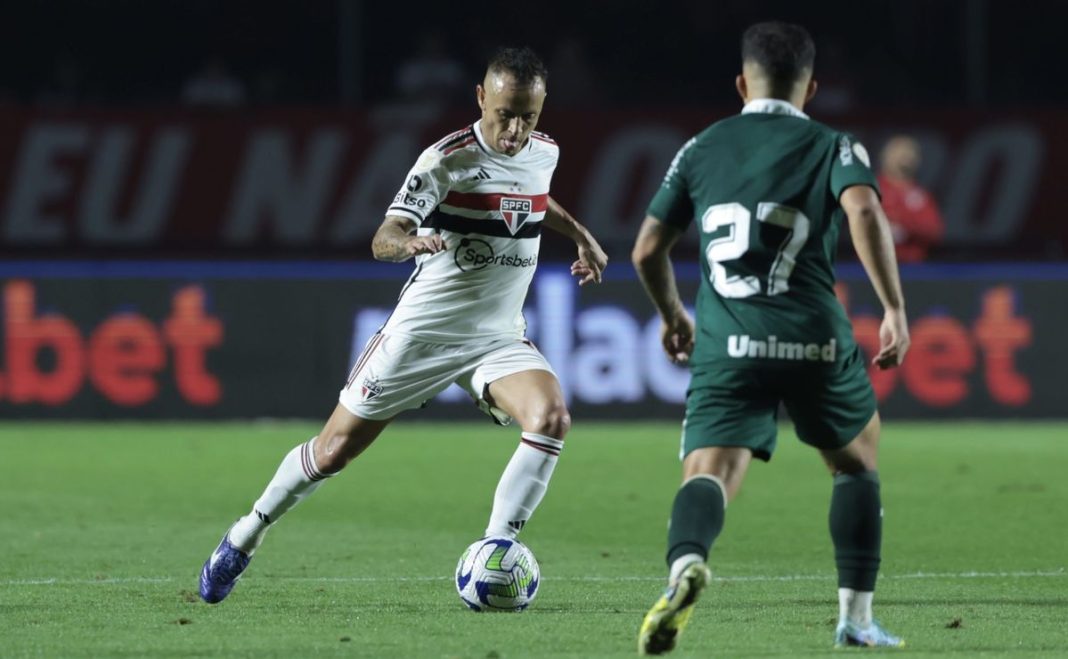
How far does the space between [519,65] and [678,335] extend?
4.69 ft

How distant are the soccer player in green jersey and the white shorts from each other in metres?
1.51

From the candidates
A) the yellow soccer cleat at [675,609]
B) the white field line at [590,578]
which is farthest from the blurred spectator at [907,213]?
the yellow soccer cleat at [675,609]

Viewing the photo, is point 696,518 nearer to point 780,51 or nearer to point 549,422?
point 780,51

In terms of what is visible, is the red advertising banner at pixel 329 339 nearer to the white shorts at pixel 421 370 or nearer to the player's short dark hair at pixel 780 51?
the white shorts at pixel 421 370

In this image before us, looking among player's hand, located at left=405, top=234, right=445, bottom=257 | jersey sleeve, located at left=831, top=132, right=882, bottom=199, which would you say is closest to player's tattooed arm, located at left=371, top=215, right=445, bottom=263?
player's hand, located at left=405, top=234, right=445, bottom=257

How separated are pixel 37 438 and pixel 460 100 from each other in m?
5.58

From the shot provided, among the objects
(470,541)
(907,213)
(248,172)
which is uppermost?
(907,213)

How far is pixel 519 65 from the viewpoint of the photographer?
264 inches

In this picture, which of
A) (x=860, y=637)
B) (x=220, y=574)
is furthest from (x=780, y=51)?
(x=220, y=574)

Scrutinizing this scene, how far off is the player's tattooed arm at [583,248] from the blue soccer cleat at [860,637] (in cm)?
172

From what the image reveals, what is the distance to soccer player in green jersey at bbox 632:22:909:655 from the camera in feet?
17.8

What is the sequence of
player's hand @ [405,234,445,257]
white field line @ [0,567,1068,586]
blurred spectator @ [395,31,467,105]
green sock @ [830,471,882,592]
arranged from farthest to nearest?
blurred spectator @ [395,31,467,105]
white field line @ [0,567,1068,586]
player's hand @ [405,234,445,257]
green sock @ [830,471,882,592]

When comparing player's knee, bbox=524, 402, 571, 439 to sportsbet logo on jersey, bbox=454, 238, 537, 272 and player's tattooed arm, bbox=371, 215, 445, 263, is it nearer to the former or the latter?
sportsbet logo on jersey, bbox=454, 238, 537, 272

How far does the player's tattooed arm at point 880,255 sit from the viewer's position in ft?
17.3
